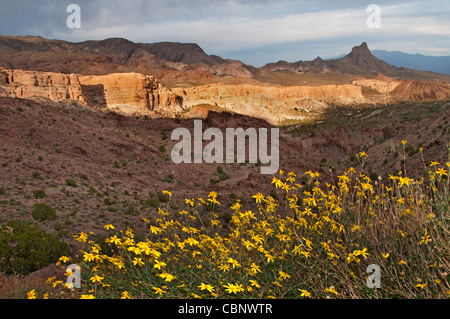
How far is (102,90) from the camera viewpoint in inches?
1967

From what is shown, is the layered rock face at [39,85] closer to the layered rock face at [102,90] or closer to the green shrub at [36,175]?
the layered rock face at [102,90]

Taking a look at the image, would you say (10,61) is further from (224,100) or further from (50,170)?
(50,170)

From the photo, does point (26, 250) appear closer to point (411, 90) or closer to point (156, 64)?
point (411, 90)

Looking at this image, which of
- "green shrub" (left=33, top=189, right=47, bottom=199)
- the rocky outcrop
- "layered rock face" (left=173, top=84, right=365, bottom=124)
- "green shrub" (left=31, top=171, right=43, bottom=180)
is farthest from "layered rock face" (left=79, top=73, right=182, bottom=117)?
the rocky outcrop

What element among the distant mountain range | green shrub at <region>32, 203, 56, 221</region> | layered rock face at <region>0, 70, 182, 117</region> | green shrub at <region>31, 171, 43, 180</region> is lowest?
green shrub at <region>32, 203, 56, 221</region>

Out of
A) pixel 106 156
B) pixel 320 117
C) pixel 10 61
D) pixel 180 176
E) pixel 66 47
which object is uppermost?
pixel 66 47

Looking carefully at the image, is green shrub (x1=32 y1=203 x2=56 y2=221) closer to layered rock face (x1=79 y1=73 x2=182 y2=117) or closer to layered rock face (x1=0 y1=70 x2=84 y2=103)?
layered rock face (x1=0 y1=70 x2=84 y2=103)

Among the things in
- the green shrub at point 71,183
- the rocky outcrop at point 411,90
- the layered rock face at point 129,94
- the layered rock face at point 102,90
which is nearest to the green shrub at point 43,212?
the green shrub at point 71,183

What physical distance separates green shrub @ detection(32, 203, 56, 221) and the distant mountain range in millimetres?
79139

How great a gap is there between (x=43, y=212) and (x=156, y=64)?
147605 mm

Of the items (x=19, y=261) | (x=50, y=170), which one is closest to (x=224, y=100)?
(x=50, y=170)

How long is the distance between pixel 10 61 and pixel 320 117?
94.0 m

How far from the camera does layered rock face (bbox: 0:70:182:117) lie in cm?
3712

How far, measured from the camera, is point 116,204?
1417cm
